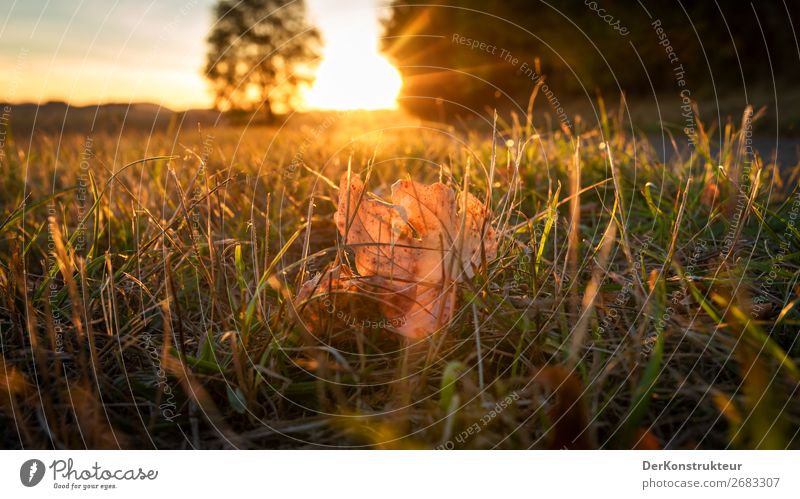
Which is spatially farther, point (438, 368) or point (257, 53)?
point (257, 53)

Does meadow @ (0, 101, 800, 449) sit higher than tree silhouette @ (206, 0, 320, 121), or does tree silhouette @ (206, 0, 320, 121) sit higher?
tree silhouette @ (206, 0, 320, 121)

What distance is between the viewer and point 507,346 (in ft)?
3.35

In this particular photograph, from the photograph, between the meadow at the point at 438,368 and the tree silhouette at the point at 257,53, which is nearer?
the meadow at the point at 438,368

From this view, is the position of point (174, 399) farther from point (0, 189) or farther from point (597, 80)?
point (597, 80)

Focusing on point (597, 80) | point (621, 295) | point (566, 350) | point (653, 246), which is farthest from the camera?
point (597, 80)

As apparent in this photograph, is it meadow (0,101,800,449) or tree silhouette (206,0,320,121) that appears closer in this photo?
meadow (0,101,800,449)

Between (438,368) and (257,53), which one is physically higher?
(257,53)

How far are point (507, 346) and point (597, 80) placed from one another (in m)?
7.40

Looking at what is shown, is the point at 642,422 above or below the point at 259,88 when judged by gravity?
below

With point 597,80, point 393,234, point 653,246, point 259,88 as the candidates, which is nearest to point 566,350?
point 393,234

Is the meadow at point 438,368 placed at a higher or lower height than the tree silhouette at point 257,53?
lower
